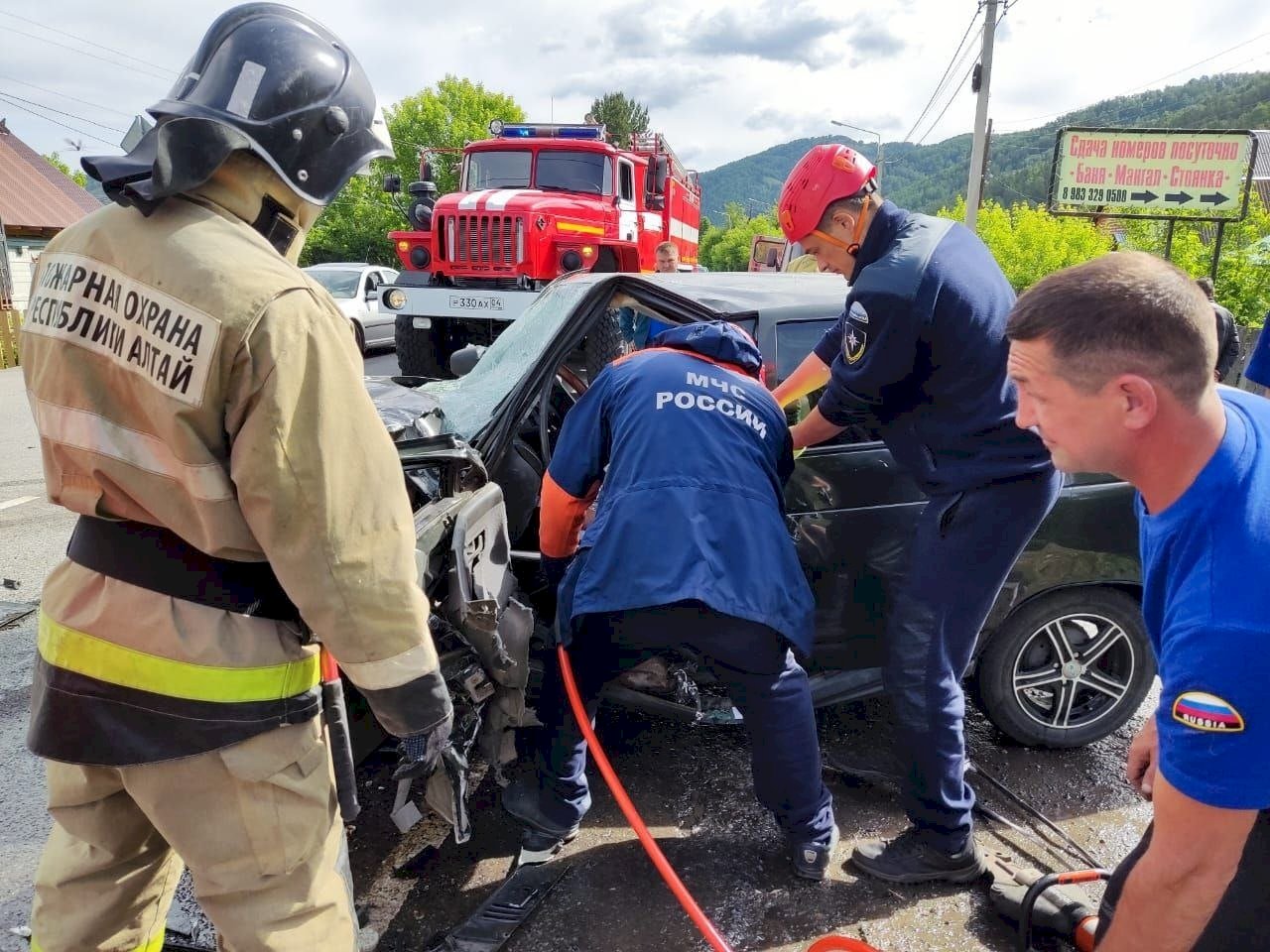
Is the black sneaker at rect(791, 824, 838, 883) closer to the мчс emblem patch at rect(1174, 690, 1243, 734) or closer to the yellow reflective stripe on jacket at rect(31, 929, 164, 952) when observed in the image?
the мчс emblem patch at rect(1174, 690, 1243, 734)

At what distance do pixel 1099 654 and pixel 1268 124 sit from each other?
5865 centimetres

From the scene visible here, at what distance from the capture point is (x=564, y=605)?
2.28 m

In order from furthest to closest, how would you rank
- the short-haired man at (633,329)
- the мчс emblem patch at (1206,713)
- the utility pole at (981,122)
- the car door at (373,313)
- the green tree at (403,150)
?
the green tree at (403,150) < the utility pole at (981,122) < the car door at (373,313) < the short-haired man at (633,329) < the мчс emblem patch at (1206,713)

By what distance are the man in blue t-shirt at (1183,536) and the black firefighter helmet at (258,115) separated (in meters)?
1.23

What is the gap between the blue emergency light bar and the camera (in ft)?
35.1

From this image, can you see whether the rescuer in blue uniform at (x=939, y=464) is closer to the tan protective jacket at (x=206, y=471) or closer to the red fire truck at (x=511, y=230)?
the tan protective jacket at (x=206, y=471)

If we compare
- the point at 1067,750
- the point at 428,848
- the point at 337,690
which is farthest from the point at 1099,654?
the point at 337,690

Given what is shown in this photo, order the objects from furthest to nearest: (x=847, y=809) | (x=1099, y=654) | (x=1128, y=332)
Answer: (x=1099, y=654)
(x=847, y=809)
(x=1128, y=332)

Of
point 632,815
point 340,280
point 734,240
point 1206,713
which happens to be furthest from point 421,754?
point 734,240

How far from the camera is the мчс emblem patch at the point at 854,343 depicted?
7.63 feet

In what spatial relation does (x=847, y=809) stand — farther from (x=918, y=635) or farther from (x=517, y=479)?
(x=517, y=479)

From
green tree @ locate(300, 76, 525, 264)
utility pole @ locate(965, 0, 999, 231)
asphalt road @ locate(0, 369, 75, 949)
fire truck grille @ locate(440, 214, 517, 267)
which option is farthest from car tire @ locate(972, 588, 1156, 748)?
green tree @ locate(300, 76, 525, 264)

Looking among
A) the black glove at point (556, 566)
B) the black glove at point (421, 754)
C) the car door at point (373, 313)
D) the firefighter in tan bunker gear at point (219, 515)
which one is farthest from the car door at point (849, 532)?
the car door at point (373, 313)

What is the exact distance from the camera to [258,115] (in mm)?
1420
